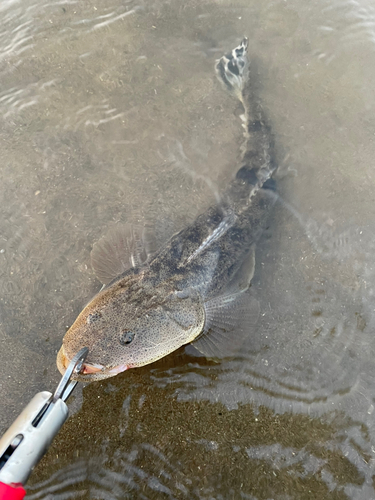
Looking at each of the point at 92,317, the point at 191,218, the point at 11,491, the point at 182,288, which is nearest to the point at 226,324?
the point at 182,288

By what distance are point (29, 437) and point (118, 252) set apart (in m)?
2.39

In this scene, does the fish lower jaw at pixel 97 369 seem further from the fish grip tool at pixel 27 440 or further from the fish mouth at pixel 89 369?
the fish grip tool at pixel 27 440

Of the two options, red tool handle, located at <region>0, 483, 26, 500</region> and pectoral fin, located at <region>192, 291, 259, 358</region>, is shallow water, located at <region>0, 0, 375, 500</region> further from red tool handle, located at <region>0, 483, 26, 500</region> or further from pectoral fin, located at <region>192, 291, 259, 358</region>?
red tool handle, located at <region>0, 483, 26, 500</region>

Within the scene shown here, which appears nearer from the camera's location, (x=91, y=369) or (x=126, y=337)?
(x=91, y=369)

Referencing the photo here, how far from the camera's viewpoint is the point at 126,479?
3283 mm

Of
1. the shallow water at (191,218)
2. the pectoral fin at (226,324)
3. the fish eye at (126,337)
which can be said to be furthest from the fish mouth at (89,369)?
the pectoral fin at (226,324)

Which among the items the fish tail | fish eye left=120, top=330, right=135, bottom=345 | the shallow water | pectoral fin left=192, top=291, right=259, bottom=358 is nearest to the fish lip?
fish eye left=120, top=330, right=135, bottom=345

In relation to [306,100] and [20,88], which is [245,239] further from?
[20,88]

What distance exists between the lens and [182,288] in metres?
3.71

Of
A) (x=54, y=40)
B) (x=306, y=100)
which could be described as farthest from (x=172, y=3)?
(x=306, y=100)

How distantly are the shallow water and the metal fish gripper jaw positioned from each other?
5.71 feet

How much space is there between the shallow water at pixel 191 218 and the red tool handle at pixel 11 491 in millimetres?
1799

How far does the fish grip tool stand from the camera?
5.58ft

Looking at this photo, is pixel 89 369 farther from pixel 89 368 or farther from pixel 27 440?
pixel 27 440
